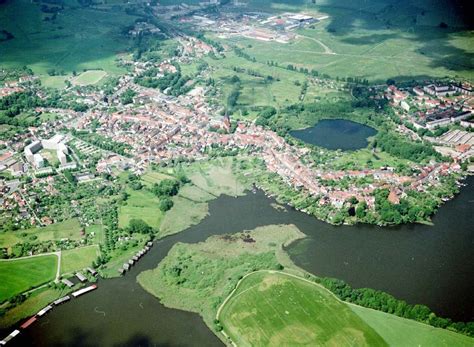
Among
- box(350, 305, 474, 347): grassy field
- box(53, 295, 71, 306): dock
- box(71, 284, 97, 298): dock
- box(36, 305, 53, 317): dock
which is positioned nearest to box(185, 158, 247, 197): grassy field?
box(71, 284, 97, 298): dock

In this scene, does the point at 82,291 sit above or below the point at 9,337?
above

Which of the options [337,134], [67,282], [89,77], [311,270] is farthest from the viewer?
[89,77]

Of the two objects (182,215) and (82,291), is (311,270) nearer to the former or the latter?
(182,215)

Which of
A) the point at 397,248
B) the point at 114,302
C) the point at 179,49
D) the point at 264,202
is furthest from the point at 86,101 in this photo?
the point at 397,248

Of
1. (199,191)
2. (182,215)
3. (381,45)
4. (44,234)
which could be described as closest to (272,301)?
(182,215)

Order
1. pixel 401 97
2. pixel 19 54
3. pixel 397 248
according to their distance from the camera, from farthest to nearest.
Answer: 1. pixel 19 54
2. pixel 401 97
3. pixel 397 248

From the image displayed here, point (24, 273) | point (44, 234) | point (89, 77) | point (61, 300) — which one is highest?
point (89, 77)

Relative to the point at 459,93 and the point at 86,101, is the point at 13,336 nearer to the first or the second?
the point at 86,101

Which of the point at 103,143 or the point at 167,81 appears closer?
the point at 103,143
